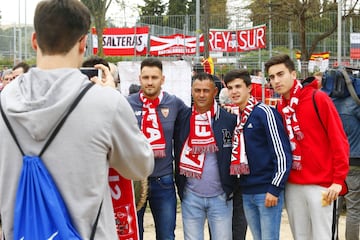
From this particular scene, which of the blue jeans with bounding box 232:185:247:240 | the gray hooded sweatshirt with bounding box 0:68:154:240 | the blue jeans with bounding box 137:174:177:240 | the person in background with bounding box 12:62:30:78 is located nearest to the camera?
the gray hooded sweatshirt with bounding box 0:68:154:240

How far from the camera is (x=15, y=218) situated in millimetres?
2111

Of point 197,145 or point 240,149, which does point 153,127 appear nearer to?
point 197,145

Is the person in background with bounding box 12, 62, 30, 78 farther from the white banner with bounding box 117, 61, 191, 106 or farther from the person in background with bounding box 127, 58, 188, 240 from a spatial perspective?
the white banner with bounding box 117, 61, 191, 106

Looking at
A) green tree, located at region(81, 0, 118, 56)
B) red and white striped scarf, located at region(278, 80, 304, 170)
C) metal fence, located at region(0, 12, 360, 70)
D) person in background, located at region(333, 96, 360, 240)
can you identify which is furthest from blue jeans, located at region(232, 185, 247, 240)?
metal fence, located at region(0, 12, 360, 70)

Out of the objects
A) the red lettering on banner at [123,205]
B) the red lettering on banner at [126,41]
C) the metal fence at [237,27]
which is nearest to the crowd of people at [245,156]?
the red lettering on banner at [123,205]

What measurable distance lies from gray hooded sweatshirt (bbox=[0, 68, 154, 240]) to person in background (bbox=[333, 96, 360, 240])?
13.8ft

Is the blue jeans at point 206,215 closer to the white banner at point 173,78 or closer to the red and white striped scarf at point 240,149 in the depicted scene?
the red and white striped scarf at point 240,149

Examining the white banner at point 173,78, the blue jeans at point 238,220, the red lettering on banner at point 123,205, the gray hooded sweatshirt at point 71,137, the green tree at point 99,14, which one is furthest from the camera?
the green tree at point 99,14

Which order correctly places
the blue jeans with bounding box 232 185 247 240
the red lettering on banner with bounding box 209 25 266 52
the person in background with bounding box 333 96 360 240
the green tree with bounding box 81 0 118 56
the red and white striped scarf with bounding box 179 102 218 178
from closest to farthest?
the red and white striped scarf with bounding box 179 102 218 178 < the blue jeans with bounding box 232 185 247 240 < the person in background with bounding box 333 96 360 240 < the green tree with bounding box 81 0 118 56 < the red lettering on banner with bounding box 209 25 266 52

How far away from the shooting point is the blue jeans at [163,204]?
5039mm

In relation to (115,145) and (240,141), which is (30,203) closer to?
(115,145)

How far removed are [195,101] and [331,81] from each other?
166 cm

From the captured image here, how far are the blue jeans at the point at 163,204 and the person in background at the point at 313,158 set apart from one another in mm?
981

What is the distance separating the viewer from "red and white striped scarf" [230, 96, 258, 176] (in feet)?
15.8
